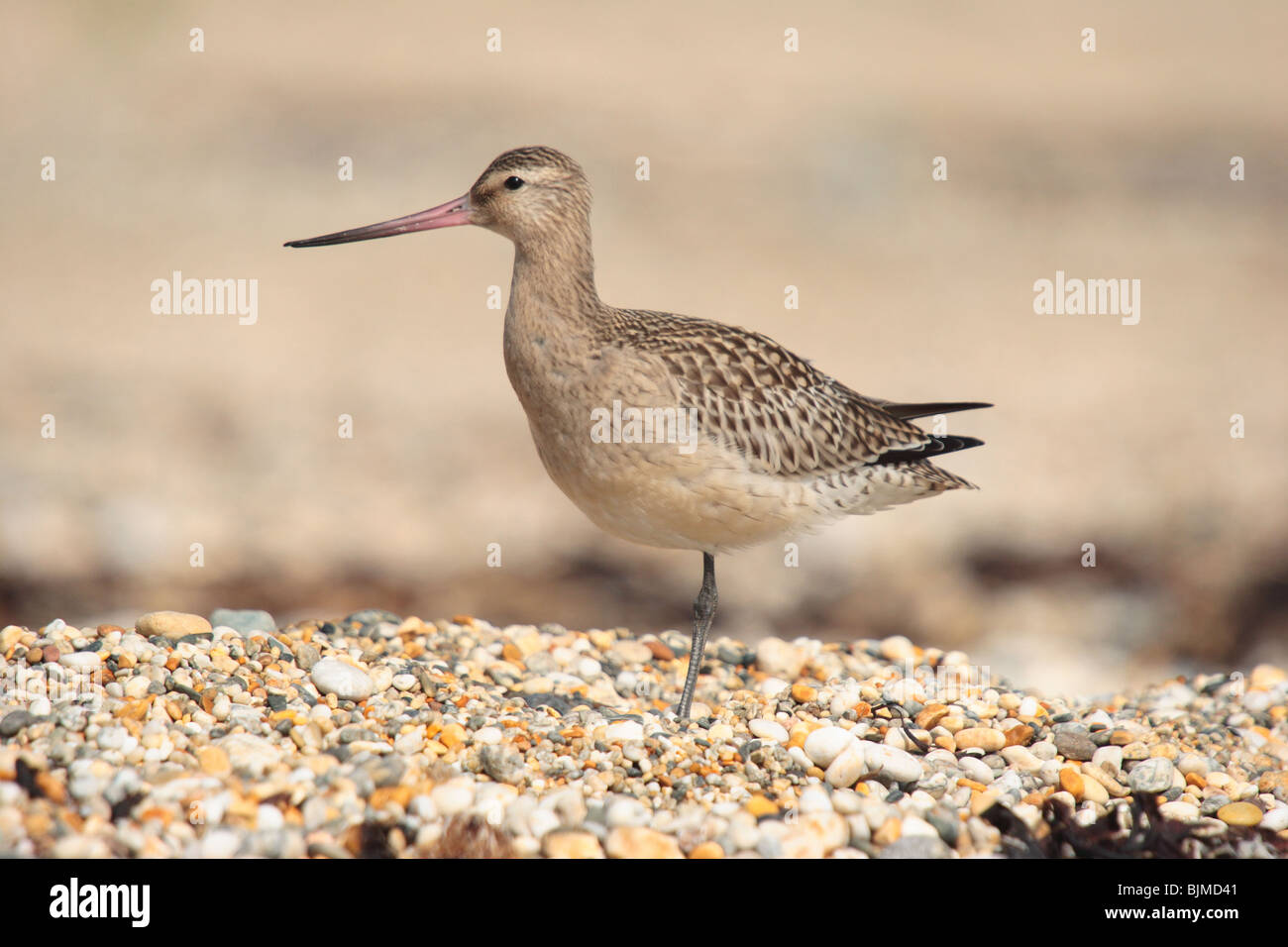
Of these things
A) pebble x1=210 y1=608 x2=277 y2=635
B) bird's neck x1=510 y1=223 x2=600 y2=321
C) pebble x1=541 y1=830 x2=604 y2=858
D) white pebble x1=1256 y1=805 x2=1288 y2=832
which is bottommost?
white pebble x1=1256 y1=805 x2=1288 y2=832

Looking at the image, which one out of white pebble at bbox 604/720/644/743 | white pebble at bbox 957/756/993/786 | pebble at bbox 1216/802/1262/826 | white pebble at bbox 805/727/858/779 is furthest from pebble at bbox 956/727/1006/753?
white pebble at bbox 604/720/644/743

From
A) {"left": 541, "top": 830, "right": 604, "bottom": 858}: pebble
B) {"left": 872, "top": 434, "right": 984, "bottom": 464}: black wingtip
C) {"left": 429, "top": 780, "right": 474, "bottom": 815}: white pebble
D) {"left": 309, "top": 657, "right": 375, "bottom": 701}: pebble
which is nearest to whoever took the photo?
{"left": 541, "top": 830, "right": 604, "bottom": 858}: pebble

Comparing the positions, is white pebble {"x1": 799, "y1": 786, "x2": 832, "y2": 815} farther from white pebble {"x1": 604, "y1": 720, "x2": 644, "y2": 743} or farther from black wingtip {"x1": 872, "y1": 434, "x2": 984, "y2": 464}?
black wingtip {"x1": 872, "y1": 434, "x2": 984, "y2": 464}

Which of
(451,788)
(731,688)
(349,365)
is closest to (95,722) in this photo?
(451,788)

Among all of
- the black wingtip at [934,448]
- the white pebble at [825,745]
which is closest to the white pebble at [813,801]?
the white pebble at [825,745]

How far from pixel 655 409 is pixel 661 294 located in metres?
9.27

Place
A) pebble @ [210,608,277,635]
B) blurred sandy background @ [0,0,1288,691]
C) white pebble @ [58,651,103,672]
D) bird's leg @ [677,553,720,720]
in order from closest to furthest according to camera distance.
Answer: white pebble @ [58,651,103,672] → bird's leg @ [677,553,720,720] → pebble @ [210,608,277,635] → blurred sandy background @ [0,0,1288,691]

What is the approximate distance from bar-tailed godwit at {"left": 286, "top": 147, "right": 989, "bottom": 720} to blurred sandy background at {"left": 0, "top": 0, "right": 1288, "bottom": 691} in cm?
418

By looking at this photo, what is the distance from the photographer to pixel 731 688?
775 cm

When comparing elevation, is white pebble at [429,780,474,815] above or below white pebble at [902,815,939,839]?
above

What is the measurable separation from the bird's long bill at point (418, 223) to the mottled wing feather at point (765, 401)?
1.02 meters

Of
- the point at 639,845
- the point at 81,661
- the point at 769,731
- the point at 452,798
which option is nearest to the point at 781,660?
the point at 769,731

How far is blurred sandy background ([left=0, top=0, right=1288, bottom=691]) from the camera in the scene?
1181 centimetres

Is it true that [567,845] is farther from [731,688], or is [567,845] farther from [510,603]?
[510,603]
